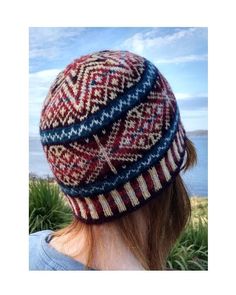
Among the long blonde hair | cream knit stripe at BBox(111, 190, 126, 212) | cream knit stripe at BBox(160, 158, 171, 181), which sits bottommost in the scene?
the long blonde hair

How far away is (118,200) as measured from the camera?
5.09ft

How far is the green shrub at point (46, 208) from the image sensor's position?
182 cm

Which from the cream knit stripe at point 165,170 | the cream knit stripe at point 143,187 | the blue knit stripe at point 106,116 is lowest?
the cream knit stripe at point 143,187

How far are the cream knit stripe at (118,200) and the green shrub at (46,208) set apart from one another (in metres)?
A: 0.29

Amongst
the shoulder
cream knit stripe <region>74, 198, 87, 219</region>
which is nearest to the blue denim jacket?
the shoulder

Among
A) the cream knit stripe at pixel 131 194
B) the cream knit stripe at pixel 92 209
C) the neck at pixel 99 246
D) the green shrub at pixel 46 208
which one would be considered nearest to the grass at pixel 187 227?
the green shrub at pixel 46 208

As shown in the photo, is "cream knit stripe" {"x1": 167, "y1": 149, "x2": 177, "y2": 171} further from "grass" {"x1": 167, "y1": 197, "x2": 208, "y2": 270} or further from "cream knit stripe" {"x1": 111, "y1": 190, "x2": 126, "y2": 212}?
"grass" {"x1": 167, "y1": 197, "x2": 208, "y2": 270}

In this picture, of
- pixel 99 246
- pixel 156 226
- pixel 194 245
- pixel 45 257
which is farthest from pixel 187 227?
pixel 45 257

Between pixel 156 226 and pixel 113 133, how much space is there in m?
0.41

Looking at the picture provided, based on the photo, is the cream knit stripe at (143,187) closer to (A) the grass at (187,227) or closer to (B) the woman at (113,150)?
(B) the woman at (113,150)

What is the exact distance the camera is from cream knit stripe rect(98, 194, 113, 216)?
155cm

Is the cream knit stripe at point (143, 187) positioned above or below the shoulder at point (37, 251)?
above
